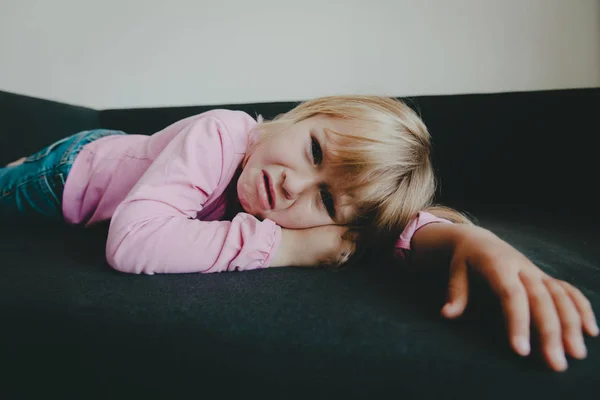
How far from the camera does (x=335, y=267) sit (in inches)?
22.8

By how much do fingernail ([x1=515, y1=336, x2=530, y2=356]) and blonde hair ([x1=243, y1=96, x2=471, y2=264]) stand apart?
31 centimetres

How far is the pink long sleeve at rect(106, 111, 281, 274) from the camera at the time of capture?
0.50 meters

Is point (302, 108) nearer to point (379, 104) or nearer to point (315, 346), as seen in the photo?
point (379, 104)

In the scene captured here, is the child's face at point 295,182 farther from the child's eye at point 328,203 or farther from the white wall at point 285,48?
the white wall at point 285,48

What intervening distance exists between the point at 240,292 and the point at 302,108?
440mm

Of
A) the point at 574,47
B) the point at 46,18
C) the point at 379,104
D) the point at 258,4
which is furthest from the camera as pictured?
the point at 46,18

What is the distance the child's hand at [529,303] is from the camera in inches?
12.0

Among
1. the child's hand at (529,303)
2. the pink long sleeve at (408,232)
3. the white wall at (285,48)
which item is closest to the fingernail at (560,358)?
the child's hand at (529,303)

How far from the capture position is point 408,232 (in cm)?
62

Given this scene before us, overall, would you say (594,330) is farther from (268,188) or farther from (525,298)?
(268,188)

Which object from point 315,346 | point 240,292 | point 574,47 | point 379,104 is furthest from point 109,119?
point 574,47

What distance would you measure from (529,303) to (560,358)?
0.16 feet

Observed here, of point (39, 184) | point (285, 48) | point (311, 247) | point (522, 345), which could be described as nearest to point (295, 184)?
point (311, 247)

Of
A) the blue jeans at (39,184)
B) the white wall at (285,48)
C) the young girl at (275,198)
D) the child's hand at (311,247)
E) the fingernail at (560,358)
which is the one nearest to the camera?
the fingernail at (560,358)
